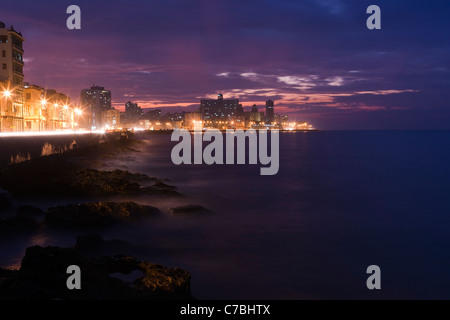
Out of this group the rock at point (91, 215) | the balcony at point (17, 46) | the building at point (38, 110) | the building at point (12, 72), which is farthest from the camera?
the building at point (38, 110)

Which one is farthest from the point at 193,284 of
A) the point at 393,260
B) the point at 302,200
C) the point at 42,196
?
the point at 302,200

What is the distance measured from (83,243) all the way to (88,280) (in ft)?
10.5

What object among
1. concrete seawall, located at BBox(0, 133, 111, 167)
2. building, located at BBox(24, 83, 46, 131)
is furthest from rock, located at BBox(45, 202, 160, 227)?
building, located at BBox(24, 83, 46, 131)

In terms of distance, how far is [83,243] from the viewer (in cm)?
1227

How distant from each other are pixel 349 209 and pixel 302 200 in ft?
13.8

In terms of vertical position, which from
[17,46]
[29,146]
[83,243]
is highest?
[17,46]

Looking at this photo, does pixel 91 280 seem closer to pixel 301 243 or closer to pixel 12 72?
pixel 301 243

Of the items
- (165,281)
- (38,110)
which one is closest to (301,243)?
(165,281)

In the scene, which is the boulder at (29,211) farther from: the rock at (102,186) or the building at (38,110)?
the building at (38,110)

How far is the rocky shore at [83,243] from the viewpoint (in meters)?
9.05

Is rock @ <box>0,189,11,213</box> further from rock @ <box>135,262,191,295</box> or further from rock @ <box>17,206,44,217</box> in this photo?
rock @ <box>135,262,191,295</box>

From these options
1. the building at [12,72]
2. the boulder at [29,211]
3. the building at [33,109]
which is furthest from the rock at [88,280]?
the building at [33,109]

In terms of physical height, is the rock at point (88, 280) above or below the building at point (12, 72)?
below

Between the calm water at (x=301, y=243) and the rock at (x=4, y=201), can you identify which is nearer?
the calm water at (x=301, y=243)
